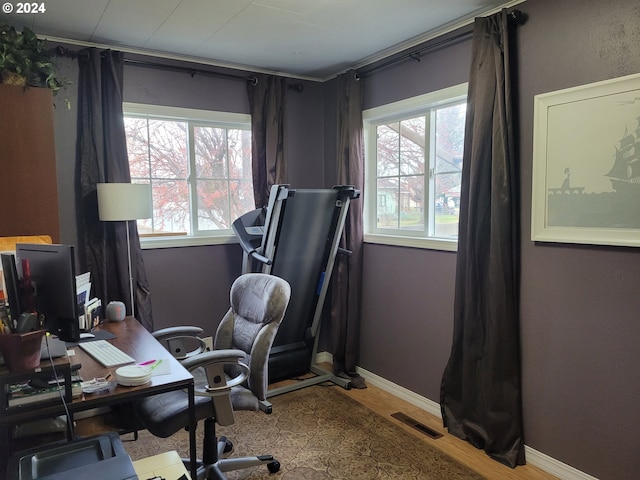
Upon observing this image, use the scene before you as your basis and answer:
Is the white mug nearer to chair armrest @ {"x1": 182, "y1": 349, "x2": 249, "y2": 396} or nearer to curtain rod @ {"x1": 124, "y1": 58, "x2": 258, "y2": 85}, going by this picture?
chair armrest @ {"x1": 182, "y1": 349, "x2": 249, "y2": 396}

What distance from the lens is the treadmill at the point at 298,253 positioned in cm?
309

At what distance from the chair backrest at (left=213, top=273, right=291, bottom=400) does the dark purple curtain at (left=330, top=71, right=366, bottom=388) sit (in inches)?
45.9

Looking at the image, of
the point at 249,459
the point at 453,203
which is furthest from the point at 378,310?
the point at 249,459

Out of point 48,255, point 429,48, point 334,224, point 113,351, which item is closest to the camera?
A: point 48,255

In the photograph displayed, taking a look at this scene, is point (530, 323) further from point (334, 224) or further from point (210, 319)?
point (210, 319)

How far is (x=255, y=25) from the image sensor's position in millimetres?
2715

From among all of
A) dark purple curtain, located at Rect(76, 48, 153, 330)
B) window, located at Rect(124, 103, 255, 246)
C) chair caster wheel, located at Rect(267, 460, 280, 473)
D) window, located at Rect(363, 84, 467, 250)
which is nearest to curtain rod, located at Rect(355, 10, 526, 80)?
window, located at Rect(363, 84, 467, 250)

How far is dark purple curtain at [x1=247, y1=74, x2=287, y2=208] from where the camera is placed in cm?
361

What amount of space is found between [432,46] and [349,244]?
60.7 inches

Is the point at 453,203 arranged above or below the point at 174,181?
below

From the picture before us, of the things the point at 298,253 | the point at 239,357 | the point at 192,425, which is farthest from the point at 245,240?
the point at 192,425

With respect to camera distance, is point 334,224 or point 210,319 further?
point 210,319

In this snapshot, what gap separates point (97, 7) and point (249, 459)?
256 cm

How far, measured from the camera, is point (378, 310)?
11.5 ft
